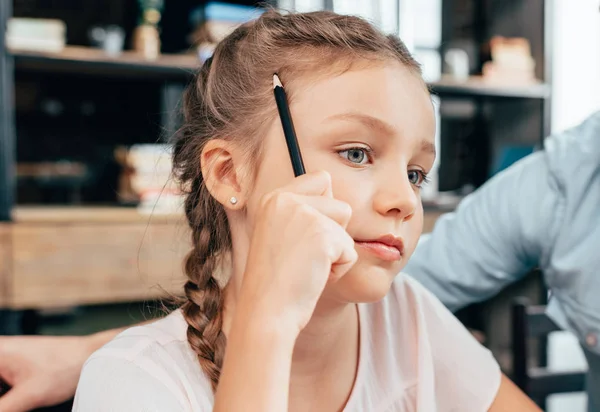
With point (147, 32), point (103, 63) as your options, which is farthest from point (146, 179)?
point (147, 32)

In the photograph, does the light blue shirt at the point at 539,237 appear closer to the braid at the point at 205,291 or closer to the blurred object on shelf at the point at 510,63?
the braid at the point at 205,291

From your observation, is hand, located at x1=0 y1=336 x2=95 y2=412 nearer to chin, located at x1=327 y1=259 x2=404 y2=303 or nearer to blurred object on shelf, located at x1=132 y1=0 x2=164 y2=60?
chin, located at x1=327 y1=259 x2=404 y2=303

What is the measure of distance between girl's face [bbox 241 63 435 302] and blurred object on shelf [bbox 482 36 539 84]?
3.00m

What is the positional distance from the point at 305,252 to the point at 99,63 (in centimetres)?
232

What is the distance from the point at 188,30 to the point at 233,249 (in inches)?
106

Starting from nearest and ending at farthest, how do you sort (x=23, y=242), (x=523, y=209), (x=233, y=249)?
1. (x=233, y=249)
2. (x=523, y=209)
3. (x=23, y=242)

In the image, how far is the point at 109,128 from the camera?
344 centimetres

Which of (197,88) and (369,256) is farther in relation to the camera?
Result: (197,88)

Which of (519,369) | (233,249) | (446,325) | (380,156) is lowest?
(519,369)

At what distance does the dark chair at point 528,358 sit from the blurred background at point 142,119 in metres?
1.07

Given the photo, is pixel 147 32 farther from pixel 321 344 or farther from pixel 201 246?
pixel 321 344

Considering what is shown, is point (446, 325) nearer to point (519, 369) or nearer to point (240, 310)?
point (240, 310)

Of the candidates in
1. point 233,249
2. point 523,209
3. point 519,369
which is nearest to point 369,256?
point 233,249

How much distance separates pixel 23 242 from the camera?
2289mm
